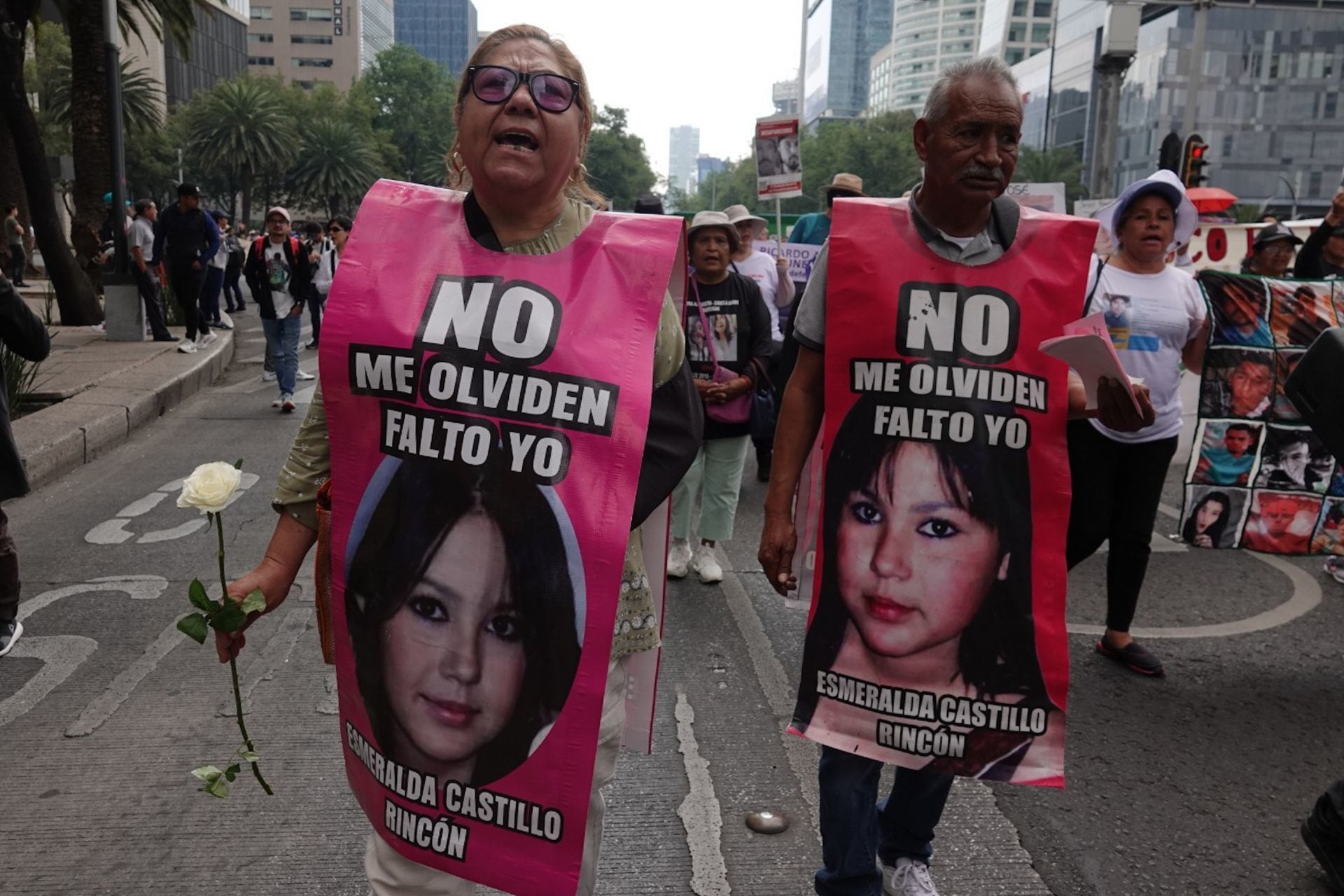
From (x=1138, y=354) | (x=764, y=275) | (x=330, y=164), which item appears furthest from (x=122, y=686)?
(x=330, y=164)

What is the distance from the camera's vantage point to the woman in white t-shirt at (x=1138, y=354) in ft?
13.9

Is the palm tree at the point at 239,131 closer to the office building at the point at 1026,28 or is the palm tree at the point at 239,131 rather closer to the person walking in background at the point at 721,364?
the person walking in background at the point at 721,364

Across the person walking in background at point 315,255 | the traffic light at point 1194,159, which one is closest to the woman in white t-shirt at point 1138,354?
the person walking in background at point 315,255

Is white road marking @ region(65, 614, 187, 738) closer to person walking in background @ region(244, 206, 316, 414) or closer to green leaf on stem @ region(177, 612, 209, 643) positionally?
green leaf on stem @ region(177, 612, 209, 643)

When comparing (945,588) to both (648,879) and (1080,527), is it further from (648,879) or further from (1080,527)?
(1080,527)

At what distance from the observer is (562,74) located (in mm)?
2072

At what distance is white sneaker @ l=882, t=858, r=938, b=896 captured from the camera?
2.79 metres

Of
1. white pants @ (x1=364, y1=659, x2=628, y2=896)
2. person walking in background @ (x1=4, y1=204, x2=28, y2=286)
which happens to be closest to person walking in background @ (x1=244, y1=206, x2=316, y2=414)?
white pants @ (x1=364, y1=659, x2=628, y2=896)

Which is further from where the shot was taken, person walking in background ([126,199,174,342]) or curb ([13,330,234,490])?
person walking in background ([126,199,174,342])

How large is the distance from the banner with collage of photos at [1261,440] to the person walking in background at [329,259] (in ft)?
27.1

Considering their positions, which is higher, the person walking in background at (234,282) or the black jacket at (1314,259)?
the black jacket at (1314,259)

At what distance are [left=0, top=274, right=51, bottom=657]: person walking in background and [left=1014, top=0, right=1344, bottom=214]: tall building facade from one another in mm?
68447

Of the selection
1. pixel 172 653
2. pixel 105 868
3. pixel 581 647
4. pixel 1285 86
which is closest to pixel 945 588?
pixel 581 647

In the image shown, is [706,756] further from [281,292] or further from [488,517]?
[281,292]
